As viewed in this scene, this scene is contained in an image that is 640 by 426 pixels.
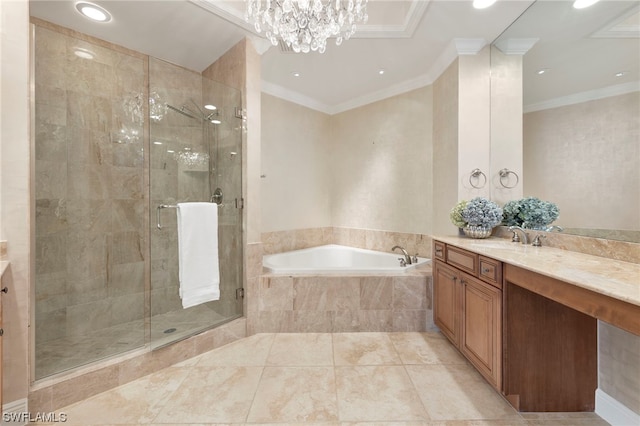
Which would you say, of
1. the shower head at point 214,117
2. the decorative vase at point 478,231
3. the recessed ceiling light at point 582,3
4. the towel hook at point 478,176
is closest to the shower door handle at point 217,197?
the shower head at point 214,117

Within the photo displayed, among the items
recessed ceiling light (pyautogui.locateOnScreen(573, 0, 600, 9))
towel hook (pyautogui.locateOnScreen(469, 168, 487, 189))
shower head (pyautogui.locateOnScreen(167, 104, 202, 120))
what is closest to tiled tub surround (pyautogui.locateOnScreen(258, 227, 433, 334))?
towel hook (pyautogui.locateOnScreen(469, 168, 487, 189))

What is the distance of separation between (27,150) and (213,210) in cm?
104

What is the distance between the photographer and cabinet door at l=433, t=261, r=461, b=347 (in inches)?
72.5

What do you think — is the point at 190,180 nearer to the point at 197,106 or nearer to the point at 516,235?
the point at 197,106

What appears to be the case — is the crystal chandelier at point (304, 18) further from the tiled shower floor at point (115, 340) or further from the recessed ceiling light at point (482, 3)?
the tiled shower floor at point (115, 340)

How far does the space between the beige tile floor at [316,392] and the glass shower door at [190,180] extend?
36cm

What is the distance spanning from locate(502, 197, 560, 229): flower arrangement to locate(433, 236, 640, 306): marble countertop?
0.20m

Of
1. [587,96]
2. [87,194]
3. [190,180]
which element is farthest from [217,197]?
[587,96]

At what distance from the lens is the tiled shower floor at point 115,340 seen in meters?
1.57

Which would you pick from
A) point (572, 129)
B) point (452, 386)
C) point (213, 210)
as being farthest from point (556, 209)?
point (213, 210)

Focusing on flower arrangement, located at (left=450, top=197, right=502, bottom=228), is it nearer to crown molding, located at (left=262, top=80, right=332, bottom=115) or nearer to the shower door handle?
the shower door handle

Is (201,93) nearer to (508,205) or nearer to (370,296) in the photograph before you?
(370,296)

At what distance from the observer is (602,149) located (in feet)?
4.71

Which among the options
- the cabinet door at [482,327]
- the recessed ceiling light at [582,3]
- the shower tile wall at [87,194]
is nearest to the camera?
the cabinet door at [482,327]
